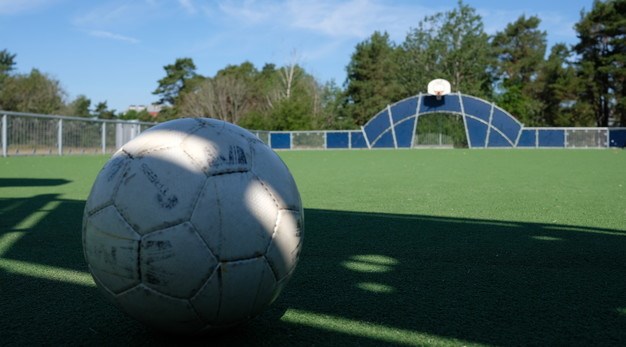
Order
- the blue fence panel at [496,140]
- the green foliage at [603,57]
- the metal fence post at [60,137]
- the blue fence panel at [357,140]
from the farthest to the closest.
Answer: the green foliage at [603,57] → the blue fence panel at [357,140] → the blue fence panel at [496,140] → the metal fence post at [60,137]

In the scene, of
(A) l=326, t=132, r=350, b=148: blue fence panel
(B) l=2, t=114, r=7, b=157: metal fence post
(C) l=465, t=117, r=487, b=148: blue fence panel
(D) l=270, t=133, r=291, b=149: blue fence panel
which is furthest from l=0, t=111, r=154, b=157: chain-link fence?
(C) l=465, t=117, r=487, b=148: blue fence panel

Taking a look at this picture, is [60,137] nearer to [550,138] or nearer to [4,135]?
[4,135]

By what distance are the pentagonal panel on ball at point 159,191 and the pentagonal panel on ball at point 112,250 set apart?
0.16 ft

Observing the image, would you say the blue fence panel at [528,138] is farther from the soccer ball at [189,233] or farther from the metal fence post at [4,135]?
the soccer ball at [189,233]

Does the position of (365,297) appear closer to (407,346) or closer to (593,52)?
(407,346)

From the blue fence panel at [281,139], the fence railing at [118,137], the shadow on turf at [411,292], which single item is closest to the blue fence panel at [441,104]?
the fence railing at [118,137]

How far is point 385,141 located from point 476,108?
7368 mm

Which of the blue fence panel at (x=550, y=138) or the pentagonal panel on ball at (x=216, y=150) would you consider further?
the blue fence panel at (x=550, y=138)

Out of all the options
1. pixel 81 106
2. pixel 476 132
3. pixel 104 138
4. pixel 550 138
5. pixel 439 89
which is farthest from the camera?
pixel 81 106

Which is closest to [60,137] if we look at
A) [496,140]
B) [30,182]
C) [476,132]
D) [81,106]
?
[30,182]

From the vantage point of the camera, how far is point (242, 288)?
2.02 m

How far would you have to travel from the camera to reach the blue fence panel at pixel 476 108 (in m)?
39.1

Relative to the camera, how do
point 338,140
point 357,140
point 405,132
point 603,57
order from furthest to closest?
point 603,57 < point 338,140 < point 357,140 < point 405,132

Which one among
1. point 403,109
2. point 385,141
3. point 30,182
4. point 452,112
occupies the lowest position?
point 30,182
